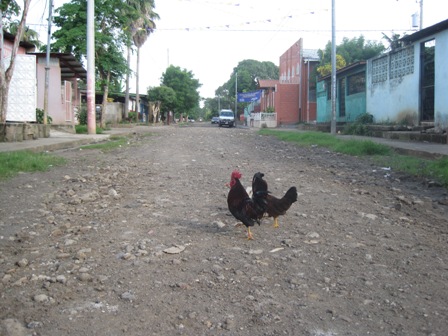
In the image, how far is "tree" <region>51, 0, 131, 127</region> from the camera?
21.6 m

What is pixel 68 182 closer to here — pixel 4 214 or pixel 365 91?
pixel 4 214

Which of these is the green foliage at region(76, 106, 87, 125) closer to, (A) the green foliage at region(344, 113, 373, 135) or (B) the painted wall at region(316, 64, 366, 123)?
(A) the green foliage at region(344, 113, 373, 135)

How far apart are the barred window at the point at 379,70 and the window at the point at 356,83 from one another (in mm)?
2629

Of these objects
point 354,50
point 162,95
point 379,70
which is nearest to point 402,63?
point 379,70

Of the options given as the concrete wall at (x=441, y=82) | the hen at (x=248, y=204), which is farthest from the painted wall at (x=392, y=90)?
the hen at (x=248, y=204)

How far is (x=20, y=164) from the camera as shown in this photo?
8031 millimetres

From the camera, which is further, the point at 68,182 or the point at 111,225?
the point at 68,182

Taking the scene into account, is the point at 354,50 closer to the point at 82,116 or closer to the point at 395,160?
the point at 82,116

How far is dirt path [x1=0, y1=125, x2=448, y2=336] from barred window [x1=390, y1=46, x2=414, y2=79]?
42.7 feet

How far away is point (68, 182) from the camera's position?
7.10 metres

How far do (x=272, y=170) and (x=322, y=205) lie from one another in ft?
9.71

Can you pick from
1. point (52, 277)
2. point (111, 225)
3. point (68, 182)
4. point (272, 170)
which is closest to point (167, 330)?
point (52, 277)

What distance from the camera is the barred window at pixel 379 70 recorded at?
68.2ft

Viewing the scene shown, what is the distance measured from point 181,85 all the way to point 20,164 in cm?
4959
